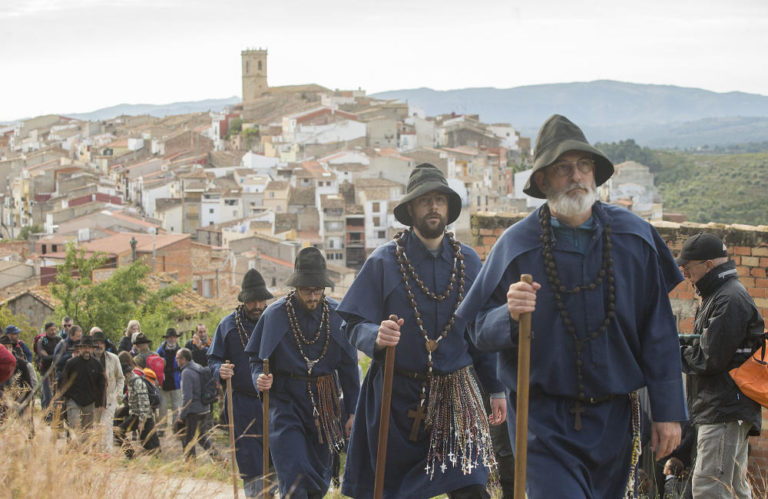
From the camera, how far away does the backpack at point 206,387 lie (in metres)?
10.5

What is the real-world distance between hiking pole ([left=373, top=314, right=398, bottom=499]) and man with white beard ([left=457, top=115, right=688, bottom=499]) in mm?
763

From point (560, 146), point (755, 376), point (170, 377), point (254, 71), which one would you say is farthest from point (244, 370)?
point (254, 71)

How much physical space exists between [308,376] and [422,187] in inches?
68.5

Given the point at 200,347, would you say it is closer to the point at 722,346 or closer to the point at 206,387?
the point at 206,387

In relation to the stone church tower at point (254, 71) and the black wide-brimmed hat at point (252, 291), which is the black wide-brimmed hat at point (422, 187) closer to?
the black wide-brimmed hat at point (252, 291)

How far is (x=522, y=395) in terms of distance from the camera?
3.91 metres

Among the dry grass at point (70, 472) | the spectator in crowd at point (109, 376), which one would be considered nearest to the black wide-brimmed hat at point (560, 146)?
the dry grass at point (70, 472)

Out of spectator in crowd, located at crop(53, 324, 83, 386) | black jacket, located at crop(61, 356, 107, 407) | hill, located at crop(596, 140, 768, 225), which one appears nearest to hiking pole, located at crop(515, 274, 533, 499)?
black jacket, located at crop(61, 356, 107, 407)

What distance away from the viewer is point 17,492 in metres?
4.18

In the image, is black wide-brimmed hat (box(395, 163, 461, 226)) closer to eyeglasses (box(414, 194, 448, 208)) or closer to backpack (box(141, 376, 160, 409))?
eyeglasses (box(414, 194, 448, 208))

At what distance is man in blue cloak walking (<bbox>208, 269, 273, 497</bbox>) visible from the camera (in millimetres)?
7156

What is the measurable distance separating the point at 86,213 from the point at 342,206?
1868 centimetres

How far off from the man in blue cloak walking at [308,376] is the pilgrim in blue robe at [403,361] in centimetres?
98

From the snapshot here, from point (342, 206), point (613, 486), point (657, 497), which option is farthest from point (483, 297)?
point (342, 206)
